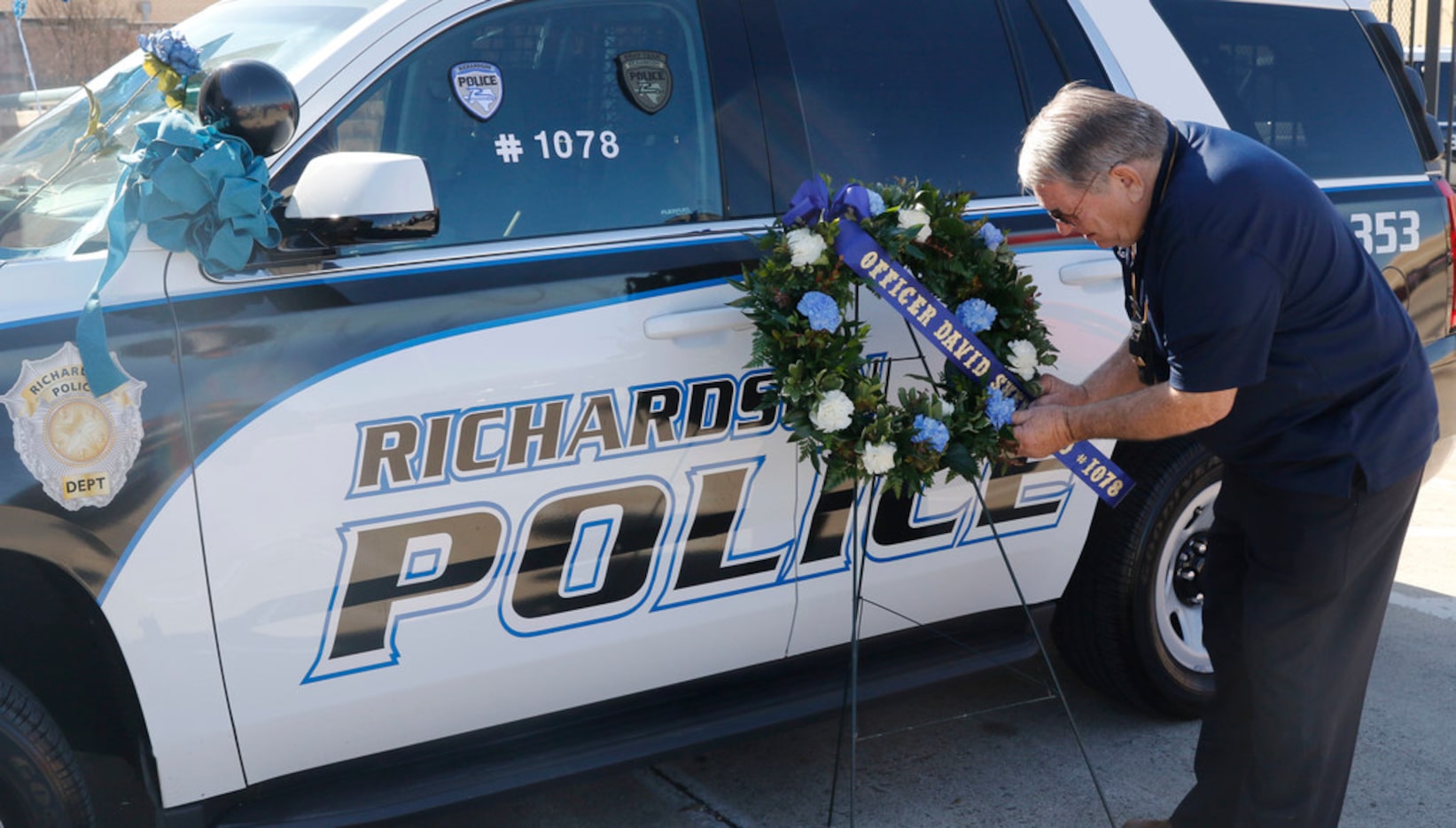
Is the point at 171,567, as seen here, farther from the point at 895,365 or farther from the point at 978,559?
the point at 978,559

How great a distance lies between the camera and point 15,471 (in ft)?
7.34

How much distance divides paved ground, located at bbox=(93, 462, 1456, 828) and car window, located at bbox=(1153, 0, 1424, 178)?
63.3 inches

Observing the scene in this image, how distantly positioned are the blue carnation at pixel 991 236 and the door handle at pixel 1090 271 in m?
0.43

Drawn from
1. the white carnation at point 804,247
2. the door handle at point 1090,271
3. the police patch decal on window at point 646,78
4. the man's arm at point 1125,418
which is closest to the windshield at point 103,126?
the police patch decal on window at point 646,78

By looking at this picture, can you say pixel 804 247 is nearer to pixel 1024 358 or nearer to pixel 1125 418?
pixel 1024 358

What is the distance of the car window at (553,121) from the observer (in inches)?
106

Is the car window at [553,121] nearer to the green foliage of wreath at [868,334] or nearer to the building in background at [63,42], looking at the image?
the green foliage of wreath at [868,334]

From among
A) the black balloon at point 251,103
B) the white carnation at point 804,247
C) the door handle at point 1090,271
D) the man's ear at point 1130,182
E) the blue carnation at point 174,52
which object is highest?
the blue carnation at point 174,52

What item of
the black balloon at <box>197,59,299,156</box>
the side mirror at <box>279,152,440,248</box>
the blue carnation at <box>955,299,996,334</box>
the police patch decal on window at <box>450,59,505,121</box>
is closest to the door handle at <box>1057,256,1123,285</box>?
the blue carnation at <box>955,299,996,334</box>

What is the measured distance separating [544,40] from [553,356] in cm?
70

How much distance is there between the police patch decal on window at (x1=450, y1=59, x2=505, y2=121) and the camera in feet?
8.98

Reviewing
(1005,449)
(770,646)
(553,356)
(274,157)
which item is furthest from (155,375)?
(1005,449)

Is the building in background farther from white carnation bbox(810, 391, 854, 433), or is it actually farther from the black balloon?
white carnation bbox(810, 391, 854, 433)

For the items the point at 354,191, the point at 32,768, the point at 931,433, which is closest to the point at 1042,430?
the point at 931,433
